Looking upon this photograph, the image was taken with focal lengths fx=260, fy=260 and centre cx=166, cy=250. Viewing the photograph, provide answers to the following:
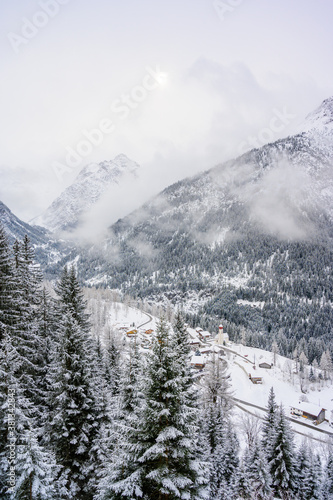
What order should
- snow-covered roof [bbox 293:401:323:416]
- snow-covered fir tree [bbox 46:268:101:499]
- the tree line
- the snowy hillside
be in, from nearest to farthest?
the tree line < snow-covered fir tree [bbox 46:268:101:499] < the snowy hillside < snow-covered roof [bbox 293:401:323:416]

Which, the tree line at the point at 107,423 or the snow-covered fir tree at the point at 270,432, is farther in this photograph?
the snow-covered fir tree at the point at 270,432

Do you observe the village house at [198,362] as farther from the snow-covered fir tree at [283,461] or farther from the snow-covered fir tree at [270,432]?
the snow-covered fir tree at [283,461]

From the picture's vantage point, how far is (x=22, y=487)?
34.2 feet

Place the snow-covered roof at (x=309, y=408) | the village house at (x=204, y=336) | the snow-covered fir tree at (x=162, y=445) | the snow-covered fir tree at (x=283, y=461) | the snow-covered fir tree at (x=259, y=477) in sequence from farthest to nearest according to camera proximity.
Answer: the village house at (x=204, y=336) < the snow-covered roof at (x=309, y=408) < the snow-covered fir tree at (x=283, y=461) < the snow-covered fir tree at (x=259, y=477) < the snow-covered fir tree at (x=162, y=445)

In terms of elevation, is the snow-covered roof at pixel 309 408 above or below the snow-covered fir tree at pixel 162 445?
below

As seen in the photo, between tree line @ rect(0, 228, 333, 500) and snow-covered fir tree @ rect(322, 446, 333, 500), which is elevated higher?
tree line @ rect(0, 228, 333, 500)

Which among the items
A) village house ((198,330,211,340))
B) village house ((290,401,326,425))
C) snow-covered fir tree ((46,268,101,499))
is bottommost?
village house ((198,330,211,340))

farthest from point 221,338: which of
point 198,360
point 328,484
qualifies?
point 328,484

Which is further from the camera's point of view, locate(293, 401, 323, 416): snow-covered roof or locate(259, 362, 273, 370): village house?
locate(259, 362, 273, 370): village house

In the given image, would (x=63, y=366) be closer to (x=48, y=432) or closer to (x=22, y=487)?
(x=48, y=432)

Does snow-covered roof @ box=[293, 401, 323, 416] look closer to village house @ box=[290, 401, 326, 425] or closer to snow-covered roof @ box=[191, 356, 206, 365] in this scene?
village house @ box=[290, 401, 326, 425]

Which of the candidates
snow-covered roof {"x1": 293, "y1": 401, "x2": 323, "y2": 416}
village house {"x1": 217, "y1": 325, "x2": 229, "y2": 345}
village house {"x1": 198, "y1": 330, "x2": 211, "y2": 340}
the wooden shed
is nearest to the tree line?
snow-covered roof {"x1": 293, "y1": 401, "x2": 323, "y2": 416}

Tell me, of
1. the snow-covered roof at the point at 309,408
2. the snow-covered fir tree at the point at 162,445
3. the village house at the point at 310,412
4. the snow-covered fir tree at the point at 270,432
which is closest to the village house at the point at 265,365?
the snow-covered roof at the point at 309,408

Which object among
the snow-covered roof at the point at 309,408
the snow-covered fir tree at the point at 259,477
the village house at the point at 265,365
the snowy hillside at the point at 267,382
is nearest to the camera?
the snow-covered fir tree at the point at 259,477
